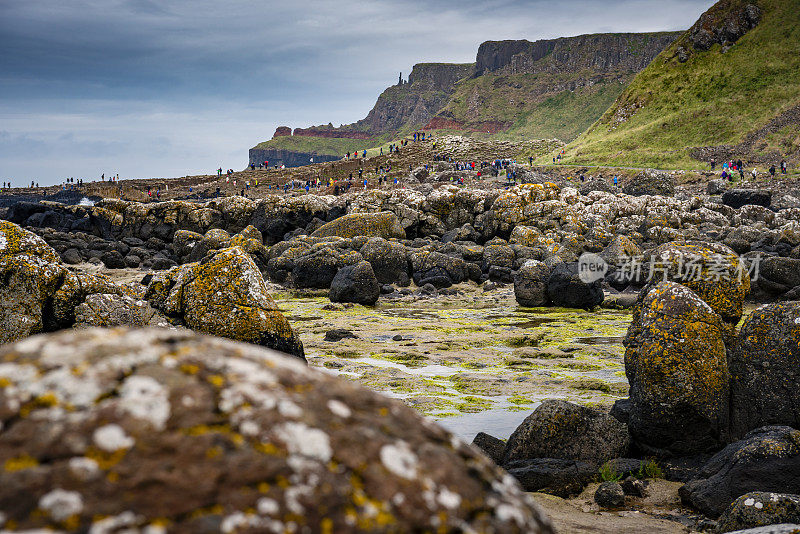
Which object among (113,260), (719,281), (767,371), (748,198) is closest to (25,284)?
(767,371)

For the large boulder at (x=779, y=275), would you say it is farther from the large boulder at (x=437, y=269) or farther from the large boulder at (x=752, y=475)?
the large boulder at (x=752, y=475)

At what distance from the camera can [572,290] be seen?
24.5m

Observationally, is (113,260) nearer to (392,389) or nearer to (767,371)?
(392,389)

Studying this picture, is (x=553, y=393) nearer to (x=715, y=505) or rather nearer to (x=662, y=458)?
(x=662, y=458)

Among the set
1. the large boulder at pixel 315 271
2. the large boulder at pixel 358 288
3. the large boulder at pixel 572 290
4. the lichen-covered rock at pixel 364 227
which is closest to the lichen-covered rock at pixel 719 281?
the large boulder at pixel 572 290

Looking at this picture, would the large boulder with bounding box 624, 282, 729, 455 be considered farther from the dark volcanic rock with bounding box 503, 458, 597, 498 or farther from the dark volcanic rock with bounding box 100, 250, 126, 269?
the dark volcanic rock with bounding box 100, 250, 126, 269

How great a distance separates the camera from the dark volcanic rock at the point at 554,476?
7957 mm

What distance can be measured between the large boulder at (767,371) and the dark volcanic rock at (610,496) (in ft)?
10.5

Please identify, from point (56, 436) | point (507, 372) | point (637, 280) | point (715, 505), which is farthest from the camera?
point (637, 280)

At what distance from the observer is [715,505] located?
700 centimetres

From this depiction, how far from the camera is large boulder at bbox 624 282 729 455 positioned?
9.13 m

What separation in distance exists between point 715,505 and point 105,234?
52218 millimetres

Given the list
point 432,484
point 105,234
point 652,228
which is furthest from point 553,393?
point 105,234

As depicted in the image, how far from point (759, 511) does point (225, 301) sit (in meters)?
9.61
